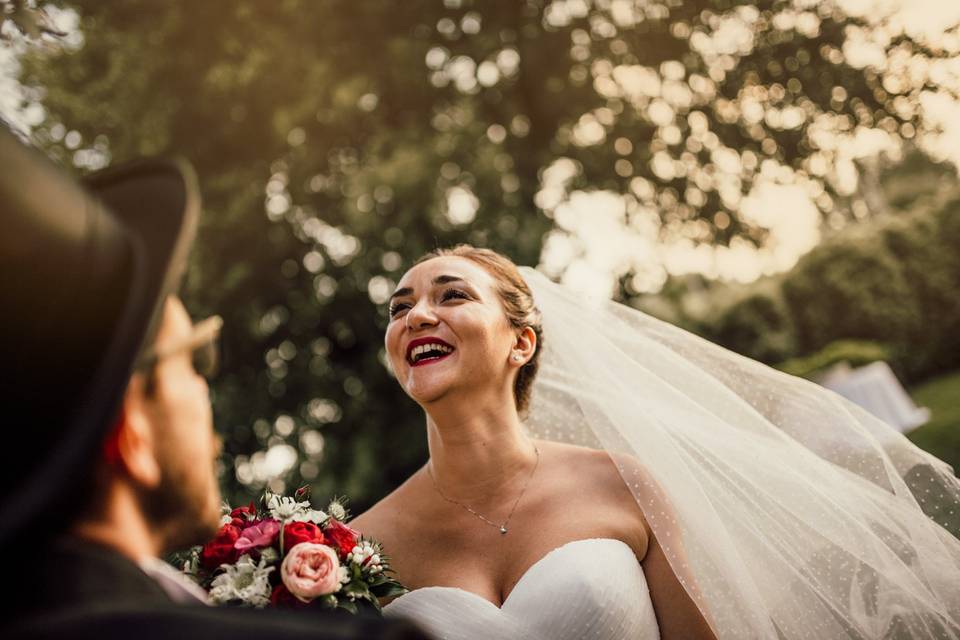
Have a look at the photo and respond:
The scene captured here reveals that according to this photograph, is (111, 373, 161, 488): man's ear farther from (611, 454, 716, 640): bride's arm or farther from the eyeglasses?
(611, 454, 716, 640): bride's arm

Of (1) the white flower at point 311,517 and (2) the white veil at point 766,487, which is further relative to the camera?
(2) the white veil at point 766,487

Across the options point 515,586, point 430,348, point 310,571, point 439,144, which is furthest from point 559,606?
point 439,144

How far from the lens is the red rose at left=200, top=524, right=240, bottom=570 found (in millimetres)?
2396

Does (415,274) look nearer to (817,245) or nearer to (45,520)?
(45,520)

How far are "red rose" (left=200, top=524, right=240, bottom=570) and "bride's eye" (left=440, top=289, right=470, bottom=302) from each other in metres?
1.38

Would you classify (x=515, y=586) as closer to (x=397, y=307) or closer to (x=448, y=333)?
(x=448, y=333)

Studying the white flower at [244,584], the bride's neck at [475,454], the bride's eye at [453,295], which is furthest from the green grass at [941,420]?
the white flower at [244,584]

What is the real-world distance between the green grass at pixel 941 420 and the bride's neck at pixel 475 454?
5.10 meters

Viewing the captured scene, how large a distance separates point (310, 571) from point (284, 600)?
12cm

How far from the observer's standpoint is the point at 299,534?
2486 millimetres

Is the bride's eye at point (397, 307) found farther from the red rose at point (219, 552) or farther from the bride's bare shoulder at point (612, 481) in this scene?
the red rose at point (219, 552)

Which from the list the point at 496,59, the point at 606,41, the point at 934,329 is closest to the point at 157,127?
the point at 496,59

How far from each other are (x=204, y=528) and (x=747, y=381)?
2.91 metres

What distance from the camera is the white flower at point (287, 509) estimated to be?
2627 millimetres
